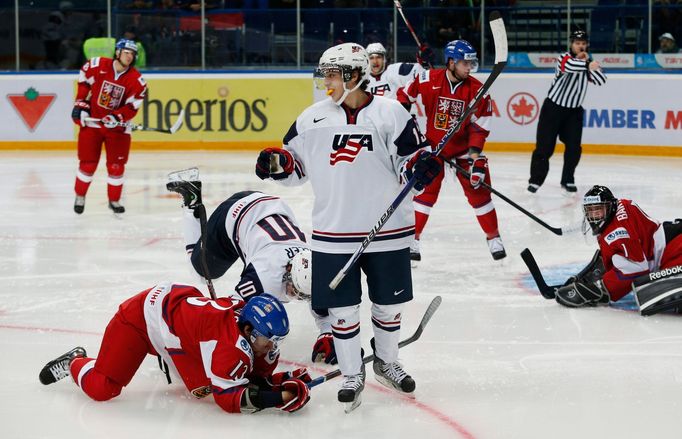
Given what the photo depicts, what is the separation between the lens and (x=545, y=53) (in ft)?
36.9

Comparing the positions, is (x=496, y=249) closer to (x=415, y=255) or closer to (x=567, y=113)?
(x=415, y=255)

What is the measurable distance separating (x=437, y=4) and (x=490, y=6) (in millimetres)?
548

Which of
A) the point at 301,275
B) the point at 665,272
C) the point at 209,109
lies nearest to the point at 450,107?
the point at 665,272

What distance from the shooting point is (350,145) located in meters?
3.40

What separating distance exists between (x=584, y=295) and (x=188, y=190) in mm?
1756

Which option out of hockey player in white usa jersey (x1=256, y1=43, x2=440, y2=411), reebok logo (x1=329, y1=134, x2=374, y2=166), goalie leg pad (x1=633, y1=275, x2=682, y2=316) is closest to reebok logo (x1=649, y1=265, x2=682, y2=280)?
goalie leg pad (x1=633, y1=275, x2=682, y2=316)

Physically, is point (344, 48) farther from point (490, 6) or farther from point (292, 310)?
point (490, 6)

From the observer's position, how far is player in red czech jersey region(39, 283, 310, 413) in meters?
3.26

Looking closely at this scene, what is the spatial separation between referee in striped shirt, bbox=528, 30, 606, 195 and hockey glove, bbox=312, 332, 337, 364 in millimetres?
4846

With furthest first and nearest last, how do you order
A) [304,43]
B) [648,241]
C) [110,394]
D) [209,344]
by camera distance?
[304,43], [648,241], [110,394], [209,344]

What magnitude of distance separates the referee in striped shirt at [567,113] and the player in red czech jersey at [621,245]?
3.81m

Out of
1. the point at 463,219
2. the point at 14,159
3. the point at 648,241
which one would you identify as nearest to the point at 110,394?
the point at 648,241

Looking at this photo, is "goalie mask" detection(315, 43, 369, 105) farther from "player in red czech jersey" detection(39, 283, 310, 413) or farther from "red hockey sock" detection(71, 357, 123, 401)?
"red hockey sock" detection(71, 357, 123, 401)

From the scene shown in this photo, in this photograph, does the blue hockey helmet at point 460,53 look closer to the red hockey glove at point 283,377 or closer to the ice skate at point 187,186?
the ice skate at point 187,186
